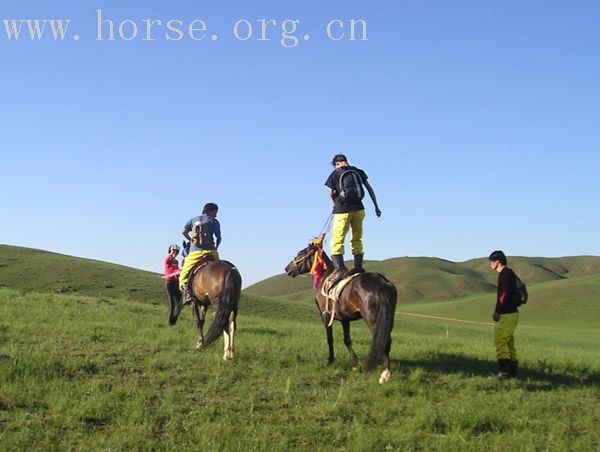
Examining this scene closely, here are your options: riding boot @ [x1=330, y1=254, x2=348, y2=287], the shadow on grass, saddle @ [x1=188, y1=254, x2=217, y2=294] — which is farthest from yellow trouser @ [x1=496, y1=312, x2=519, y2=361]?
saddle @ [x1=188, y1=254, x2=217, y2=294]

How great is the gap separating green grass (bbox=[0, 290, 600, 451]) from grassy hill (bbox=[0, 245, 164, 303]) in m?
34.4

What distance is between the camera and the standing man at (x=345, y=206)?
38.1 feet

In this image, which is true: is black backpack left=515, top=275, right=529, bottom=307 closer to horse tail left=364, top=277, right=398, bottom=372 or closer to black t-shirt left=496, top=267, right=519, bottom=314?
black t-shirt left=496, top=267, right=519, bottom=314

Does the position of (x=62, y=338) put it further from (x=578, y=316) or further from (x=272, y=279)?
(x=272, y=279)

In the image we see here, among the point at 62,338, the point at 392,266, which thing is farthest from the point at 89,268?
the point at 392,266

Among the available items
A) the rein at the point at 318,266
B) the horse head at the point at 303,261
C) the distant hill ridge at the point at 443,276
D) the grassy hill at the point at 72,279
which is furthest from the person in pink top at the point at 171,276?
the distant hill ridge at the point at 443,276

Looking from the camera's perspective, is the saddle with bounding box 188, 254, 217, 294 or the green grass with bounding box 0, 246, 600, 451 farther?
the saddle with bounding box 188, 254, 217, 294

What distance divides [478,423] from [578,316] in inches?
2514

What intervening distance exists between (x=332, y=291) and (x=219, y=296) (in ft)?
8.05

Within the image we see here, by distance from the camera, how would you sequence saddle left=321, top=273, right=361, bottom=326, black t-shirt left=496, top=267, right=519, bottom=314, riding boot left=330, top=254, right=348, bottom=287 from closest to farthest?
black t-shirt left=496, top=267, right=519, bottom=314
saddle left=321, top=273, right=361, bottom=326
riding boot left=330, top=254, right=348, bottom=287

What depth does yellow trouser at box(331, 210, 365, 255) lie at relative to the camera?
11.8 metres

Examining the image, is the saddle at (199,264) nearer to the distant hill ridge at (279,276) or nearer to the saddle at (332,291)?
the saddle at (332,291)

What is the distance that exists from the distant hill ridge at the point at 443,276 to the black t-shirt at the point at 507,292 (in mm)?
95106

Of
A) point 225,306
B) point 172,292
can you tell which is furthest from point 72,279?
point 225,306
